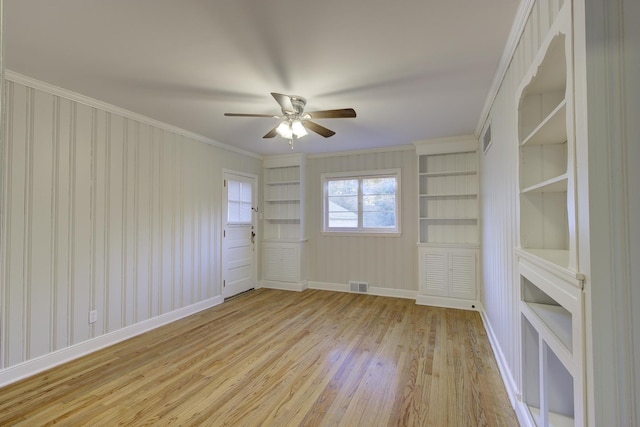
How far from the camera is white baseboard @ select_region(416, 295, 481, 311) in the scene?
14.0 feet

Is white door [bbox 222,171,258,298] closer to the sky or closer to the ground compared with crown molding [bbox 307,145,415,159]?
closer to the ground

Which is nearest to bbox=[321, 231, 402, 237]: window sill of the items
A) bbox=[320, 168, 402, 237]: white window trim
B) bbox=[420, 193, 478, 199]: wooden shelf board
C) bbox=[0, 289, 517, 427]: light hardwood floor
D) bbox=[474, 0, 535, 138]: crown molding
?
bbox=[320, 168, 402, 237]: white window trim

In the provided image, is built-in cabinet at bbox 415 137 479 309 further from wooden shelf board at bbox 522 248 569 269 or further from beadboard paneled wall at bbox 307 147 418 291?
wooden shelf board at bbox 522 248 569 269

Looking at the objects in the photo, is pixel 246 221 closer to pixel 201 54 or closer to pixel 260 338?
pixel 260 338

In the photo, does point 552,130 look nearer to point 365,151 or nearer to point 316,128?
point 316,128

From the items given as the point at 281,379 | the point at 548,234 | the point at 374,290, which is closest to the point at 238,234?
the point at 374,290

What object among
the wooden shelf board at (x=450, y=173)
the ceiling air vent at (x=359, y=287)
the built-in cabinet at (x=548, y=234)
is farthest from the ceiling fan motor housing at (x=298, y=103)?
the ceiling air vent at (x=359, y=287)

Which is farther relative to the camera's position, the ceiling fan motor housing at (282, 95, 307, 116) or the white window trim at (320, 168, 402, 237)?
the white window trim at (320, 168, 402, 237)

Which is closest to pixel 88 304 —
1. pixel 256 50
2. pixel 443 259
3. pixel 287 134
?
pixel 287 134

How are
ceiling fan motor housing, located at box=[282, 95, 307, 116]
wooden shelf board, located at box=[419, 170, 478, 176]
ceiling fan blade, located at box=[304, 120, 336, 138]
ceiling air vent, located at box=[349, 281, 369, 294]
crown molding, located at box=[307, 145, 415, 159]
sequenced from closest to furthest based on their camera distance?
1. ceiling fan motor housing, located at box=[282, 95, 307, 116]
2. ceiling fan blade, located at box=[304, 120, 336, 138]
3. wooden shelf board, located at box=[419, 170, 478, 176]
4. crown molding, located at box=[307, 145, 415, 159]
5. ceiling air vent, located at box=[349, 281, 369, 294]

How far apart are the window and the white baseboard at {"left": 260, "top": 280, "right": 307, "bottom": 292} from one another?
1051mm

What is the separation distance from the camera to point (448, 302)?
14.4 ft

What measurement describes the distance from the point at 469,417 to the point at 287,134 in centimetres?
262

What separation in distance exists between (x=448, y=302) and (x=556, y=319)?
2905 mm
